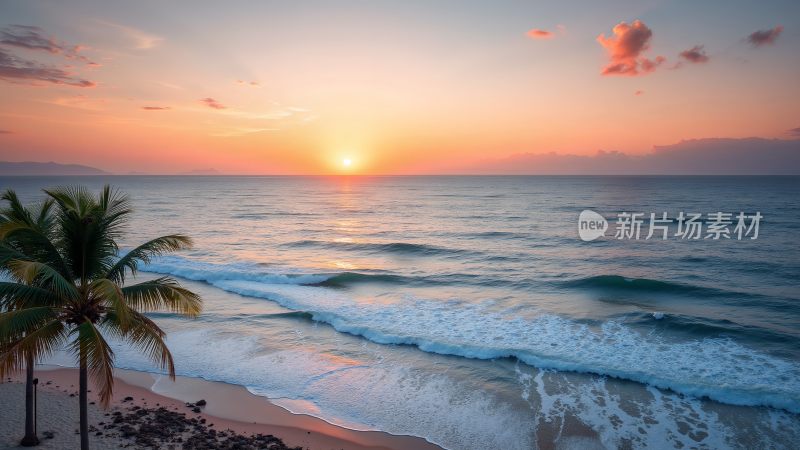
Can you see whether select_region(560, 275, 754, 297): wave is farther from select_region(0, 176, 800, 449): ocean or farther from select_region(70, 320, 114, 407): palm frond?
select_region(70, 320, 114, 407): palm frond

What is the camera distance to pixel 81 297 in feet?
29.1

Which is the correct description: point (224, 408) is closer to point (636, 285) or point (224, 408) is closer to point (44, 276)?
point (44, 276)

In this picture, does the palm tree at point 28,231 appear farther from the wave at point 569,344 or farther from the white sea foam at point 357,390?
the wave at point 569,344

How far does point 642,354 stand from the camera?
18016mm

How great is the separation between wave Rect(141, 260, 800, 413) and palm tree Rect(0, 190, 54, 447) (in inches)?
475

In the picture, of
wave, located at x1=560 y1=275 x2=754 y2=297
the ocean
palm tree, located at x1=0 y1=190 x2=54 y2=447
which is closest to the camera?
palm tree, located at x1=0 y1=190 x2=54 y2=447

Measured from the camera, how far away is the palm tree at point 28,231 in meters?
8.65

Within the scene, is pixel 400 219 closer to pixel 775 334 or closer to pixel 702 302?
pixel 702 302

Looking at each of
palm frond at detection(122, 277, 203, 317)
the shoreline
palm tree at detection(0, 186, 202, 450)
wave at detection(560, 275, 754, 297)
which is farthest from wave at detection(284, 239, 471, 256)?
palm tree at detection(0, 186, 202, 450)

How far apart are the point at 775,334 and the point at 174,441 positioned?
2360 cm

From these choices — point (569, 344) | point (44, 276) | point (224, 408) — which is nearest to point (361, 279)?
point (569, 344)

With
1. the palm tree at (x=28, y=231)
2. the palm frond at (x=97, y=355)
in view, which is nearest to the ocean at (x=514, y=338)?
the palm tree at (x=28, y=231)

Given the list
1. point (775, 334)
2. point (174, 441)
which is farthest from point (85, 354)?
point (775, 334)

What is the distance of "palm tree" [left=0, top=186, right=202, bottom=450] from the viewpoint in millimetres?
7844
